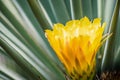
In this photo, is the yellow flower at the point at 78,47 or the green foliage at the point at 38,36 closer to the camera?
the yellow flower at the point at 78,47

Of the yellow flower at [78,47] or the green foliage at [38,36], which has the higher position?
the green foliage at [38,36]

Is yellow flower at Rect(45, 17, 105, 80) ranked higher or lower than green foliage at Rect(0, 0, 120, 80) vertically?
lower

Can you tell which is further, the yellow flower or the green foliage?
the green foliage

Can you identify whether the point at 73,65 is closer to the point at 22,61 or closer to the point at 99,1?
the point at 22,61

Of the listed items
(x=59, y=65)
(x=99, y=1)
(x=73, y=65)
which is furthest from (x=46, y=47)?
(x=73, y=65)

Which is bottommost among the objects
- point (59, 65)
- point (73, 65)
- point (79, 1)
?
point (73, 65)

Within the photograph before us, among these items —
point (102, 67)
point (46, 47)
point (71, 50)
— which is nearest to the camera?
point (71, 50)

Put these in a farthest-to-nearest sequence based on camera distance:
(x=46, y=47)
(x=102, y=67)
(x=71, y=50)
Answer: (x=46, y=47)
(x=102, y=67)
(x=71, y=50)

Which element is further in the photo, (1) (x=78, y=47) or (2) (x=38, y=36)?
(2) (x=38, y=36)
